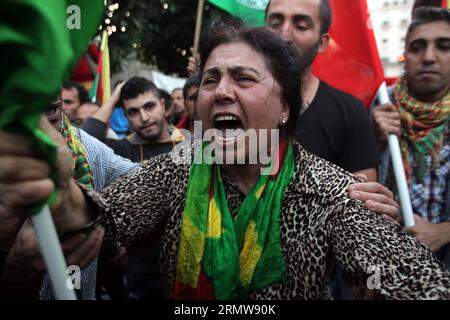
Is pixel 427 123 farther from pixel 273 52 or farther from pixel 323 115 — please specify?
pixel 273 52

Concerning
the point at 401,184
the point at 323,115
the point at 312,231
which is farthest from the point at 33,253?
the point at 401,184

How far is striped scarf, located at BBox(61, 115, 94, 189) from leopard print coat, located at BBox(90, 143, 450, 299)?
16cm

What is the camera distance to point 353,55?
335 centimetres

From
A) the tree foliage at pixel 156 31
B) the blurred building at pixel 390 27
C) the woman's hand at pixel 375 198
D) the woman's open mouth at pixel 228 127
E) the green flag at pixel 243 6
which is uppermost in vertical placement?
the blurred building at pixel 390 27

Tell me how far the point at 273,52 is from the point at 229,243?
2.77 ft

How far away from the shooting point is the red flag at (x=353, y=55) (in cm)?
322

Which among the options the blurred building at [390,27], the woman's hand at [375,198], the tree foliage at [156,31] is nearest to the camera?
the woman's hand at [375,198]

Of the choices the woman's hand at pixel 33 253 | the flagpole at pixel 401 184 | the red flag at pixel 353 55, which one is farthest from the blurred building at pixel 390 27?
the woman's hand at pixel 33 253

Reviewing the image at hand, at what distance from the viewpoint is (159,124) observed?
15.1 ft

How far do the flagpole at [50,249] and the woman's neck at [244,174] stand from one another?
1.01 meters

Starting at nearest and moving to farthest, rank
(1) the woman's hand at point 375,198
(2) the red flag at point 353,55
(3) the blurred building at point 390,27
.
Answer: (1) the woman's hand at point 375,198 → (2) the red flag at point 353,55 → (3) the blurred building at point 390,27

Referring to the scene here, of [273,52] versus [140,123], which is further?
Answer: [140,123]

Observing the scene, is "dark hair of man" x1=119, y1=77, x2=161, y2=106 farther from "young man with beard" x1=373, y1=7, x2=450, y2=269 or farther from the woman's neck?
the woman's neck

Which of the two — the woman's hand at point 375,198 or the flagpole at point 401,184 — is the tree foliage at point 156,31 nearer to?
the flagpole at point 401,184
